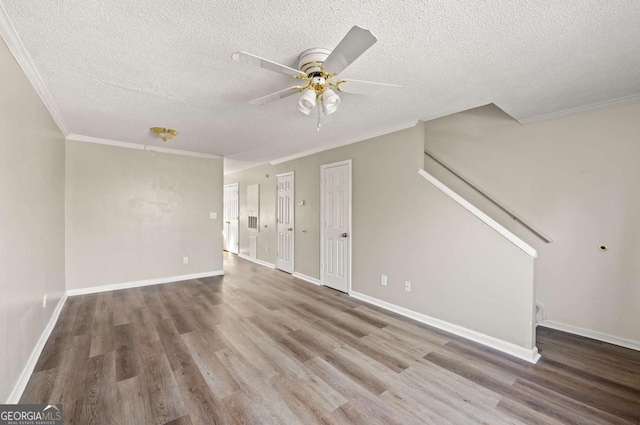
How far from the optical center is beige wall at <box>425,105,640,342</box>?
2.63m

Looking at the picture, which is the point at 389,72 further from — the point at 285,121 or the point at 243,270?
the point at 243,270

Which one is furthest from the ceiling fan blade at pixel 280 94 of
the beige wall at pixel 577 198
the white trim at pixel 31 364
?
the beige wall at pixel 577 198

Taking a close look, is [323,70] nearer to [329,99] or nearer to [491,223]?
[329,99]

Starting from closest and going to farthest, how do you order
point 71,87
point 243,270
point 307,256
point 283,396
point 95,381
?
point 283,396, point 95,381, point 71,87, point 307,256, point 243,270

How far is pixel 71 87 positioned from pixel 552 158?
4932 mm

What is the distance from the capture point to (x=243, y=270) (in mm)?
5734

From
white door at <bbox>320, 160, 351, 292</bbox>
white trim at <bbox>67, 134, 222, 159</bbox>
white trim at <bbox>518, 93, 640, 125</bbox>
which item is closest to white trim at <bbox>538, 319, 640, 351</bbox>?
white trim at <bbox>518, 93, 640, 125</bbox>

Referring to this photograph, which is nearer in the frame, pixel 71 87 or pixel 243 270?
pixel 71 87

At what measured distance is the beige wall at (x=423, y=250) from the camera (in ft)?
8.63

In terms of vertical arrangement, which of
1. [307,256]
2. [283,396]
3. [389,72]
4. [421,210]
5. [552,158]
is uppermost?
[389,72]

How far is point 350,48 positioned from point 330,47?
0.40 meters

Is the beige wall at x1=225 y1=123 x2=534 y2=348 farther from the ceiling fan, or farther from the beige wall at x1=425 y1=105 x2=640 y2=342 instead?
the ceiling fan

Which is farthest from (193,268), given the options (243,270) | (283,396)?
(283,396)

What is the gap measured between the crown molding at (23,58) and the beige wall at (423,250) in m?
3.40
